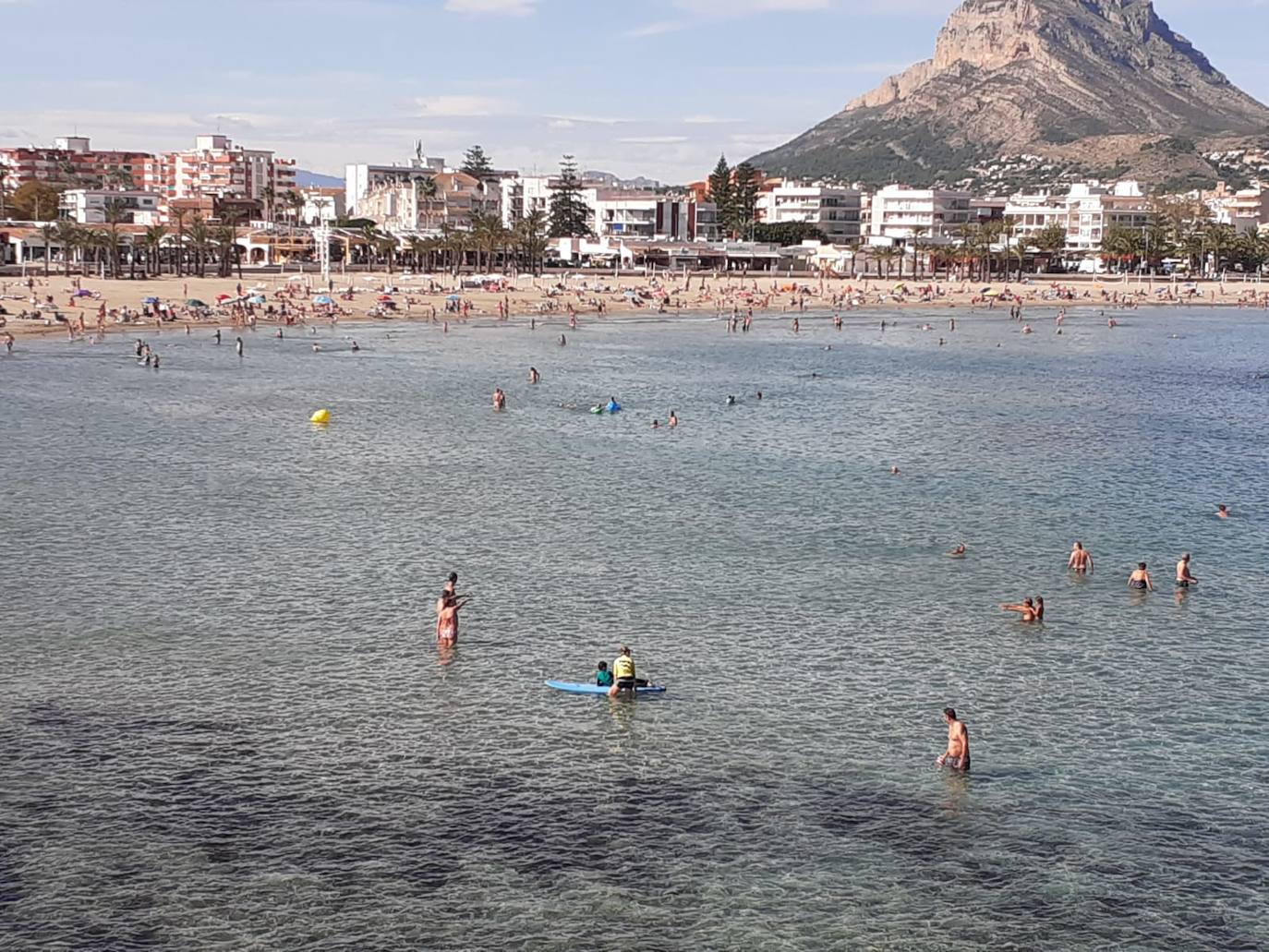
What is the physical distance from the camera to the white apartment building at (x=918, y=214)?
185 meters

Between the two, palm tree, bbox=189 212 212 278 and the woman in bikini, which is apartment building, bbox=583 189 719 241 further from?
the woman in bikini

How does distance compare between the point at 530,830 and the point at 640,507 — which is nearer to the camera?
the point at 530,830

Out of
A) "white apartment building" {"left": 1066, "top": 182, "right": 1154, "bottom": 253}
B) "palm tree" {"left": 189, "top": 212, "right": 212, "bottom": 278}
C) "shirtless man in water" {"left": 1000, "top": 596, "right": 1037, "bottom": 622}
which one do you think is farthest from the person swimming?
"white apartment building" {"left": 1066, "top": 182, "right": 1154, "bottom": 253}

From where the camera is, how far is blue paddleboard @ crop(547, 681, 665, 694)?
76.6 ft

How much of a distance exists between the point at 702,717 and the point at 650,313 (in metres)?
98.4

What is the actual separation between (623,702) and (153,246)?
363 feet

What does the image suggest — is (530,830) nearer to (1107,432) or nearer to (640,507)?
(640,507)

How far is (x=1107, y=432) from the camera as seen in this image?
56.4m

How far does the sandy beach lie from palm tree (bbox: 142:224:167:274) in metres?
3.06

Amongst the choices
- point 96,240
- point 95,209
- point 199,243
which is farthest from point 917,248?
point 95,209

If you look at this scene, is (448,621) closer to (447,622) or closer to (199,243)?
(447,622)

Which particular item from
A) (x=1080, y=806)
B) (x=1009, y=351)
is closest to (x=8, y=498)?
(x=1080, y=806)

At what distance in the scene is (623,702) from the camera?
75.9 ft

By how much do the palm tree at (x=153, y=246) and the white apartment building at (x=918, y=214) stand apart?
99.4 m
